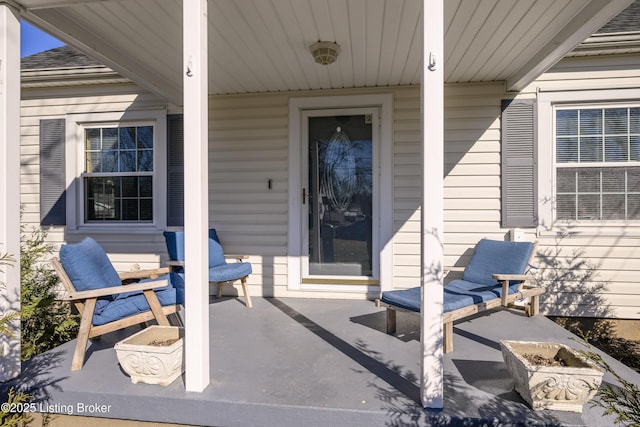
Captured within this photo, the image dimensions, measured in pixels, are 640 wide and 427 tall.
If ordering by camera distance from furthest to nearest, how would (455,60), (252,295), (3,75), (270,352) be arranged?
(252,295)
(455,60)
(270,352)
(3,75)

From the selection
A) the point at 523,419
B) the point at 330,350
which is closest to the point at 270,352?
the point at 330,350

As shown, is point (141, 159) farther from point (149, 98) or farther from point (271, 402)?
point (271, 402)

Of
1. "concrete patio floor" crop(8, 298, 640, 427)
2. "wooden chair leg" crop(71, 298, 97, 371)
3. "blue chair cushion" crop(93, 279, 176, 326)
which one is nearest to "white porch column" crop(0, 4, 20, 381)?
"concrete patio floor" crop(8, 298, 640, 427)

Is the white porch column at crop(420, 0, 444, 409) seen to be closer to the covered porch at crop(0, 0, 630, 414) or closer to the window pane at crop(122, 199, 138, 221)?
the covered porch at crop(0, 0, 630, 414)

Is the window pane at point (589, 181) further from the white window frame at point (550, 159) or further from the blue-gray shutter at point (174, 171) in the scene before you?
the blue-gray shutter at point (174, 171)

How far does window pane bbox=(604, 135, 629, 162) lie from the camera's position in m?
3.81

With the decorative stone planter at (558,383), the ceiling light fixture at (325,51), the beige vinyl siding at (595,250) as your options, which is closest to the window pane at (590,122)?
the beige vinyl siding at (595,250)

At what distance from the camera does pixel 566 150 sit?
391 cm

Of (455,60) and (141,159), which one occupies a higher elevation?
(455,60)

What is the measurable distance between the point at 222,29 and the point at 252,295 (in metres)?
2.87

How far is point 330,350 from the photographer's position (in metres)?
2.68

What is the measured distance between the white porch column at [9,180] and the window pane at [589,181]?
4954mm

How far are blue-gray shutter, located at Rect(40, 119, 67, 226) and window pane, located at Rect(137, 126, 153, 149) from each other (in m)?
1.00

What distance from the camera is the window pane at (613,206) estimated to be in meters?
3.81
